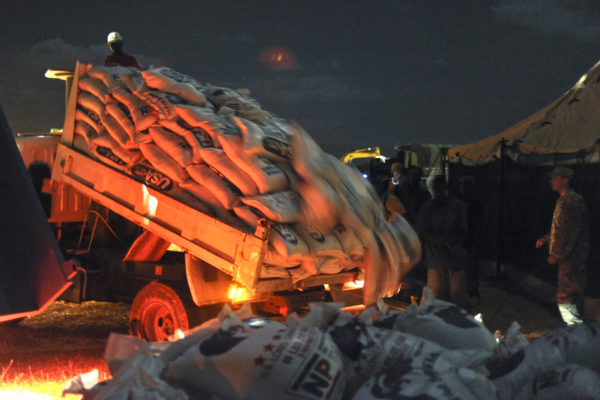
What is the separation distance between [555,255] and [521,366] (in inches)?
207

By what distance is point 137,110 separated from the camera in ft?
19.6

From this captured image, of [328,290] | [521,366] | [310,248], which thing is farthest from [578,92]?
[521,366]

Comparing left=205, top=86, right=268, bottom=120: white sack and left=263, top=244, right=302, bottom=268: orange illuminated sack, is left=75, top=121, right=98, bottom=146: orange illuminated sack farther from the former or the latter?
left=263, top=244, right=302, bottom=268: orange illuminated sack

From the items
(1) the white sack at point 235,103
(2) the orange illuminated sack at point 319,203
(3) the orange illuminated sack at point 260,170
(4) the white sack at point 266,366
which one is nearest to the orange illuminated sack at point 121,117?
(1) the white sack at point 235,103

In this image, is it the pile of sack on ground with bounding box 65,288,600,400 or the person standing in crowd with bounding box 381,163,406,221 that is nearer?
the pile of sack on ground with bounding box 65,288,600,400

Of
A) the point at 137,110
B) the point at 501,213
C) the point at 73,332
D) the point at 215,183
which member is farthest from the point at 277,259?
the point at 501,213

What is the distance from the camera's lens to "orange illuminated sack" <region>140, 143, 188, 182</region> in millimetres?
5477

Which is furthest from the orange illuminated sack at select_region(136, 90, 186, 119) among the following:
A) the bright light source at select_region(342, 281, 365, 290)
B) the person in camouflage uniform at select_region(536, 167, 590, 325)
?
the person in camouflage uniform at select_region(536, 167, 590, 325)

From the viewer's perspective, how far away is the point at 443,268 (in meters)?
7.47

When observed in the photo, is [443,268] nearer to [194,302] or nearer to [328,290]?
[328,290]

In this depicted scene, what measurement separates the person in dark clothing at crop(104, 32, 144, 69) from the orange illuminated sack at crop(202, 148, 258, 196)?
2.41m

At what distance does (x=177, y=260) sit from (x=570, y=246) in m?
4.46

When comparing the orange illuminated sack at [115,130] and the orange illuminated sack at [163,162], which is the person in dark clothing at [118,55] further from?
the orange illuminated sack at [163,162]

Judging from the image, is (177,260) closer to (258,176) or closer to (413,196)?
(258,176)
